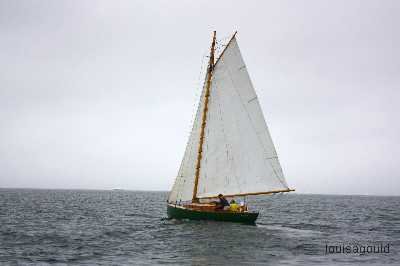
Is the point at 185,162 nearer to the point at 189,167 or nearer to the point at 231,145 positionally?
the point at 189,167

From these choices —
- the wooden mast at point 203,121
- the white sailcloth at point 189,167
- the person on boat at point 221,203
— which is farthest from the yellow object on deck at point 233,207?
the white sailcloth at point 189,167

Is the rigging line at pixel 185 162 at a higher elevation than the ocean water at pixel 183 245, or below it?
higher

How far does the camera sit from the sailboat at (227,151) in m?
40.6

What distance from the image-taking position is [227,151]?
42.4 metres

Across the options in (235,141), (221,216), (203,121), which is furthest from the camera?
(203,121)

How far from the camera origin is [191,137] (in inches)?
1751

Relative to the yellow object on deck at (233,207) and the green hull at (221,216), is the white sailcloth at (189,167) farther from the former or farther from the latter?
the yellow object on deck at (233,207)

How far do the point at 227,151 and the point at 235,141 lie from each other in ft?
4.24

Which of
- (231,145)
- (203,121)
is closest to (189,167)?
(203,121)

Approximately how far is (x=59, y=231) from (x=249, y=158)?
745 inches

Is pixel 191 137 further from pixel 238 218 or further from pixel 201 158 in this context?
pixel 238 218

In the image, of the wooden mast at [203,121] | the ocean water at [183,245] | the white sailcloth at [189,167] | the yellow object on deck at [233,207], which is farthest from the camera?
the white sailcloth at [189,167]

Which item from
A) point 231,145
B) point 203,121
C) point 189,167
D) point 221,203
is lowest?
point 221,203

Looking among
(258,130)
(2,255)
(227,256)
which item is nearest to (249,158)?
(258,130)
